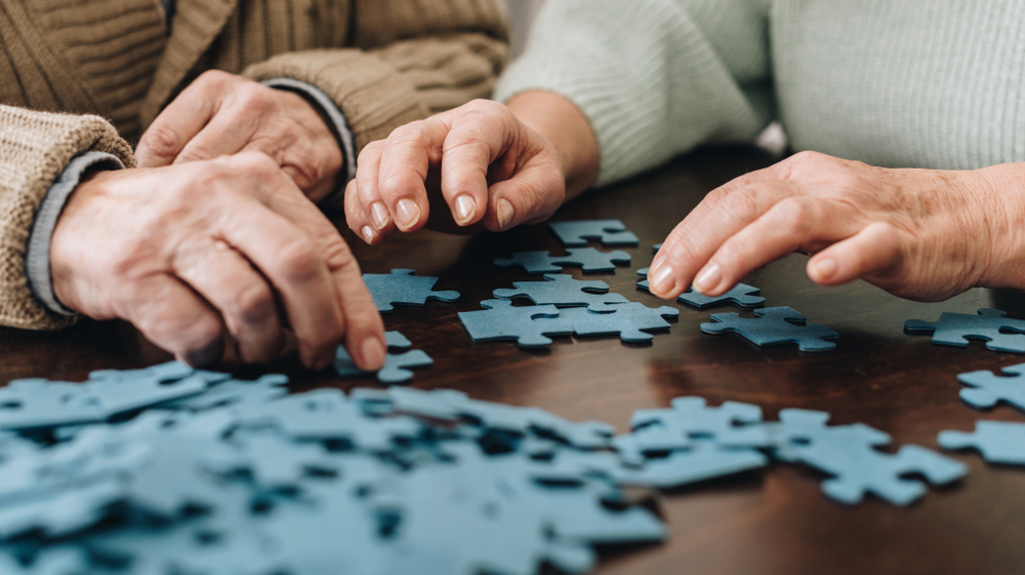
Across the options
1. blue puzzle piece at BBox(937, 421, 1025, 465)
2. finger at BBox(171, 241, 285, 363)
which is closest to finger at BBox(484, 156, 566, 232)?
finger at BBox(171, 241, 285, 363)

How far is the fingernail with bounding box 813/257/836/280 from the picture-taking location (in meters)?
0.87

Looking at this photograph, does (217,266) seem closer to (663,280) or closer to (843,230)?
(663,280)

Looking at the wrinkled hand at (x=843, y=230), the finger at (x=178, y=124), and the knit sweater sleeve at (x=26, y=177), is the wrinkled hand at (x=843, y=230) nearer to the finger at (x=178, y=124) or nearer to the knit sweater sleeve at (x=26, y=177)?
the knit sweater sleeve at (x=26, y=177)

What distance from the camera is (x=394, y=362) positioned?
2.75 ft

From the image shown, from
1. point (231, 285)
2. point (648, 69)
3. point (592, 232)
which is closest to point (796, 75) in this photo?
point (648, 69)

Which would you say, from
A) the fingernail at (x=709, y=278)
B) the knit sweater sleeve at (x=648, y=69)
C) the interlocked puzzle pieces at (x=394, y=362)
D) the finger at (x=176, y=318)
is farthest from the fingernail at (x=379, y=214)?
the knit sweater sleeve at (x=648, y=69)

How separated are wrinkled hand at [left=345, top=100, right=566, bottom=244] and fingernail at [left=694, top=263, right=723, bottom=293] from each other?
0.33 meters

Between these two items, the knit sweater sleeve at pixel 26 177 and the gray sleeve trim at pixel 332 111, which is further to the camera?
the gray sleeve trim at pixel 332 111

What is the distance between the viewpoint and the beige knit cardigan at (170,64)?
853mm

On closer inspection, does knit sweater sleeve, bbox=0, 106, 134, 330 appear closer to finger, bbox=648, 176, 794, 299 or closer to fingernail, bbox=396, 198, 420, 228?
fingernail, bbox=396, 198, 420, 228

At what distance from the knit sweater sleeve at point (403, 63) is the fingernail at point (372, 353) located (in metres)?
0.79

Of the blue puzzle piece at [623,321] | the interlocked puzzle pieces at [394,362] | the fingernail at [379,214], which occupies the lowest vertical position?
the interlocked puzzle pieces at [394,362]

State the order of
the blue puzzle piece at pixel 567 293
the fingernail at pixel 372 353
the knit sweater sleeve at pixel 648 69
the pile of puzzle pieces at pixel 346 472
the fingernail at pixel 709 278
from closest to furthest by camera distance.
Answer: the pile of puzzle pieces at pixel 346 472 → the fingernail at pixel 372 353 → the fingernail at pixel 709 278 → the blue puzzle piece at pixel 567 293 → the knit sweater sleeve at pixel 648 69

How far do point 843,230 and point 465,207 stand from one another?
525 mm
